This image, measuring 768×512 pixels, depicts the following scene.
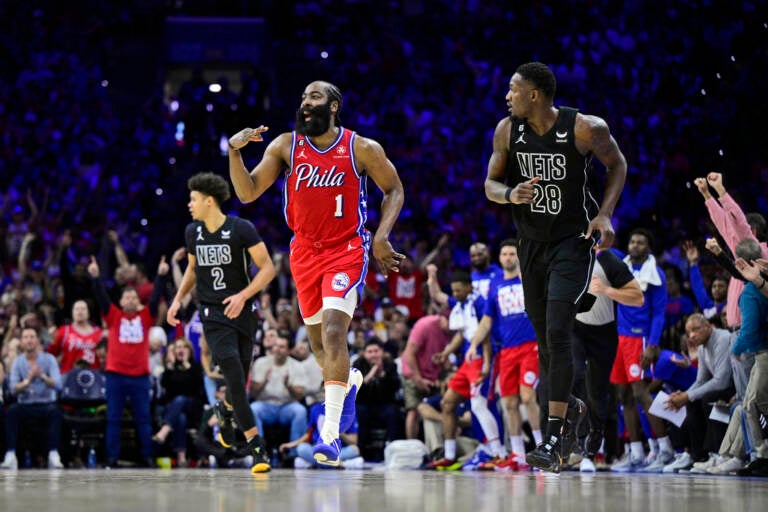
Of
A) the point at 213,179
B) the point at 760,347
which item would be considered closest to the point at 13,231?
the point at 213,179

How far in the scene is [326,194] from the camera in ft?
21.2

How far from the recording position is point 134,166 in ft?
68.0

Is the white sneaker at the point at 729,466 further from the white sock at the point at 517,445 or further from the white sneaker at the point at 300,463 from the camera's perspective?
the white sneaker at the point at 300,463

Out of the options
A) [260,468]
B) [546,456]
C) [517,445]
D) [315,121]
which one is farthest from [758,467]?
[315,121]

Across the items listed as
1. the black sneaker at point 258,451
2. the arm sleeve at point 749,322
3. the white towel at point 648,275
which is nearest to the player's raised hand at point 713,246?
the arm sleeve at point 749,322

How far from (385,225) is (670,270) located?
5.69 meters

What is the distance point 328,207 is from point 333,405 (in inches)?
46.1

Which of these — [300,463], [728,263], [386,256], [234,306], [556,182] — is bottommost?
[300,463]

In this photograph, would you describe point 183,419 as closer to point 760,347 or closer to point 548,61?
point 760,347

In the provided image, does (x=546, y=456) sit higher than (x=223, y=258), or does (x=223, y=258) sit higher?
(x=223, y=258)

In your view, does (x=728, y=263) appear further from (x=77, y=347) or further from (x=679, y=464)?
(x=77, y=347)

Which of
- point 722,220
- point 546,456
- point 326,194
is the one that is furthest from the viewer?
point 722,220

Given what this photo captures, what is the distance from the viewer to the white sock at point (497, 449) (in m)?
10.4

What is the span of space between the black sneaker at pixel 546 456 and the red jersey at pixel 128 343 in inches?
267
